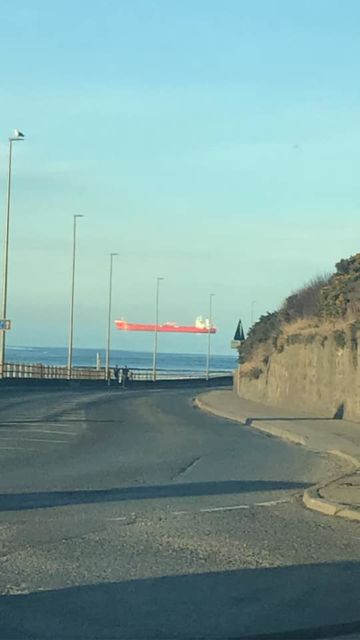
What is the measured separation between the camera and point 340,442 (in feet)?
77.4

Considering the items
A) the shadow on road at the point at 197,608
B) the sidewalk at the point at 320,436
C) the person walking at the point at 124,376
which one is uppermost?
the person walking at the point at 124,376

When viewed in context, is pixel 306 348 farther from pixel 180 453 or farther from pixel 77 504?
pixel 77 504

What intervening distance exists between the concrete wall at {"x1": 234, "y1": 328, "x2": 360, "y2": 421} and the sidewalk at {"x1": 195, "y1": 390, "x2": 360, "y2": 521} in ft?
2.25

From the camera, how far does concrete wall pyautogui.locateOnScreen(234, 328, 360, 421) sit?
1234 inches

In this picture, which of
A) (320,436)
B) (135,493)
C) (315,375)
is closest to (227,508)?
(135,493)

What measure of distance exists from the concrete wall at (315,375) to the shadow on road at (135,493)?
14.5 metres

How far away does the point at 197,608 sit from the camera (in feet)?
26.7

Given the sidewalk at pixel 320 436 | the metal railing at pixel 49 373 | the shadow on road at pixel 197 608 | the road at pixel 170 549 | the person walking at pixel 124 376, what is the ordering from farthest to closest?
the person walking at pixel 124 376, the metal railing at pixel 49 373, the sidewalk at pixel 320 436, the road at pixel 170 549, the shadow on road at pixel 197 608

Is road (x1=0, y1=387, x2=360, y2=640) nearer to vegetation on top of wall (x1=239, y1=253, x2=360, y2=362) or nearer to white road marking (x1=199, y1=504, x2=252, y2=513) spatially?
white road marking (x1=199, y1=504, x2=252, y2=513)

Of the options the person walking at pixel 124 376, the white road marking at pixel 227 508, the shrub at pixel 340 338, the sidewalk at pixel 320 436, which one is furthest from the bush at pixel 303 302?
the white road marking at pixel 227 508

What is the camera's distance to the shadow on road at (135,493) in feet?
44.4

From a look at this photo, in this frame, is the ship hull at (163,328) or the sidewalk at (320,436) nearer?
the sidewalk at (320,436)

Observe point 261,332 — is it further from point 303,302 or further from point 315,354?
point 315,354

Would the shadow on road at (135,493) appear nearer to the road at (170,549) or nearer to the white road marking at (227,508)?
the road at (170,549)
